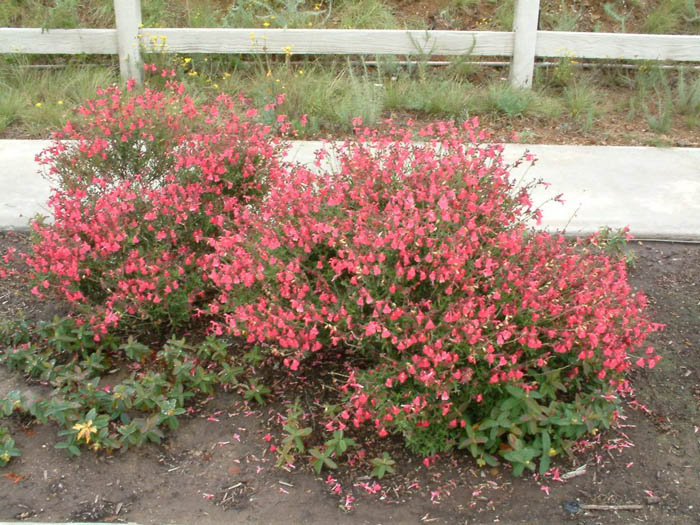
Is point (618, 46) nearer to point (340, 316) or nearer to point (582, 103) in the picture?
point (582, 103)

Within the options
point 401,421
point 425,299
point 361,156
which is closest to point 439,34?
point 361,156

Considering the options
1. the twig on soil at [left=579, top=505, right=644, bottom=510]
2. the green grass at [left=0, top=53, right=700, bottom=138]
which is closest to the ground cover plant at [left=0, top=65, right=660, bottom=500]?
the twig on soil at [left=579, top=505, right=644, bottom=510]

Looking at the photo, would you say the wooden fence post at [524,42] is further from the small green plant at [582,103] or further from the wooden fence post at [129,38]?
the wooden fence post at [129,38]

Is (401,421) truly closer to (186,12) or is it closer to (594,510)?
(594,510)

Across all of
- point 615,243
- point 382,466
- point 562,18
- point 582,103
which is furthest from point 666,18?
point 382,466

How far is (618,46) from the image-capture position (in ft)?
22.5

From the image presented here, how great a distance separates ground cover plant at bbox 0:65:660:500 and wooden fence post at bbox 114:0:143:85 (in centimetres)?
329

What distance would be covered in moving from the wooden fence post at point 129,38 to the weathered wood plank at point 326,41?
0.29 ft

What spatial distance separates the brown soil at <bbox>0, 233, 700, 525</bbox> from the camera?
2.71m

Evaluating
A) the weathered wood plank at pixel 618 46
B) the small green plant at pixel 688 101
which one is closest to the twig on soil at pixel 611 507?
the small green plant at pixel 688 101

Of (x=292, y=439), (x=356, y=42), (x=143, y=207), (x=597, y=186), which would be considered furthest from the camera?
(x=356, y=42)

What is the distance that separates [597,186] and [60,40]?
15.8ft

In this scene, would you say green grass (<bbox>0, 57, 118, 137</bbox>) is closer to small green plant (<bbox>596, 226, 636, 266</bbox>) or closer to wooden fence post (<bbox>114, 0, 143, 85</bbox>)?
wooden fence post (<bbox>114, 0, 143, 85</bbox>)

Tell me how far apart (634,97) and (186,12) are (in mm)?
4711
